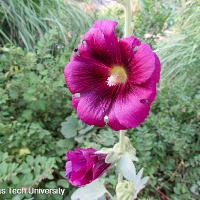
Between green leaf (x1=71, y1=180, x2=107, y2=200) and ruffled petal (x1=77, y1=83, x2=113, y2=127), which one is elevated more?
ruffled petal (x1=77, y1=83, x2=113, y2=127)

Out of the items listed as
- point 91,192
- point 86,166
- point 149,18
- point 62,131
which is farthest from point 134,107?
point 149,18

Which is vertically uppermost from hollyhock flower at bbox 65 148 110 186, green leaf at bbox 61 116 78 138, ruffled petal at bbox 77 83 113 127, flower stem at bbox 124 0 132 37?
flower stem at bbox 124 0 132 37

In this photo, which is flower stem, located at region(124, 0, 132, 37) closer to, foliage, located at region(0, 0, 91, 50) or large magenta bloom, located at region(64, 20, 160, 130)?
large magenta bloom, located at region(64, 20, 160, 130)

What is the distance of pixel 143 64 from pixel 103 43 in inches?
3.4

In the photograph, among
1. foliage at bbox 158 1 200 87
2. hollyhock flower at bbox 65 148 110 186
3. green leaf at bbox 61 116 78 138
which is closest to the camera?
hollyhock flower at bbox 65 148 110 186

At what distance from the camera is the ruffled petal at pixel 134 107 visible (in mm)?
659

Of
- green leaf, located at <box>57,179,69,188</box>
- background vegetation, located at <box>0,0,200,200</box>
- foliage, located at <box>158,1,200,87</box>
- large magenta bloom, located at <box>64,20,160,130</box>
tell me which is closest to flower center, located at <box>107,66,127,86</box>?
large magenta bloom, located at <box>64,20,160,130</box>

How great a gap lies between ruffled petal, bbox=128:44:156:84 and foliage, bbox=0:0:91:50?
2037 millimetres

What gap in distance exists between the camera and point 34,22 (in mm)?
2922

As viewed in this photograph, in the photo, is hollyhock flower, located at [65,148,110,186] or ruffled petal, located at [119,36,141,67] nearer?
ruffled petal, located at [119,36,141,67]

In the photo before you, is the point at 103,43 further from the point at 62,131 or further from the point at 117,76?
the point at 62,131

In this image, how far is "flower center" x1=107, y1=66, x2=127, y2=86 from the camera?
73 cm

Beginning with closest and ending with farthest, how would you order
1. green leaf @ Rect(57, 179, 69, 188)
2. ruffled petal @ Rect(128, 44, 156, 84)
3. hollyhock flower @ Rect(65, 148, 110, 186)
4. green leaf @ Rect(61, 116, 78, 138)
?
ruffled petal @ Rect(128, 44, 156, 84) → hollyhock flower @ Rect(65, 148, 110, 186) → green leaf @ Rect(57, 179, 69, 188) → green leaf @ Rect(61, 116, 78, 138)

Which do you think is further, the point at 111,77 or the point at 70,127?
the point at 70,127
